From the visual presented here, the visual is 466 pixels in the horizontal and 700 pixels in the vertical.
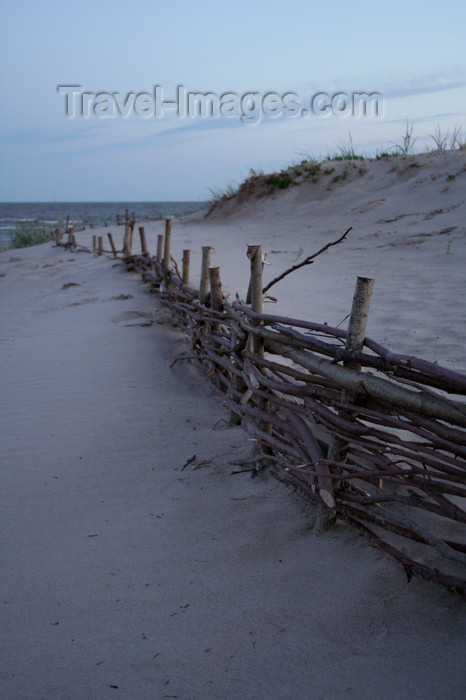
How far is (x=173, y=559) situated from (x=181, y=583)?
13cm

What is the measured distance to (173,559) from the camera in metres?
1.94

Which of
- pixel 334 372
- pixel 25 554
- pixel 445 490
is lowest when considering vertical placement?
pixel 25 554

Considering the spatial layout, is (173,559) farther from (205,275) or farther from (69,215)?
(69,215)

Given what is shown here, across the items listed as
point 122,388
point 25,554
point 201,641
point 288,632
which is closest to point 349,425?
point 288,632

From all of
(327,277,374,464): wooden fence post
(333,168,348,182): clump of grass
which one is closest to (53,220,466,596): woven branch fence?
(327,277,374,464): wooden fence post

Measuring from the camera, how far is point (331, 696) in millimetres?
1347

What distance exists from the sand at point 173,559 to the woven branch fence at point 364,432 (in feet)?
0.37

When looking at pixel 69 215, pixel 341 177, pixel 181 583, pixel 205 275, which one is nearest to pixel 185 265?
pixel 205 275

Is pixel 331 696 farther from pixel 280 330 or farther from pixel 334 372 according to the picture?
pixel 280 330

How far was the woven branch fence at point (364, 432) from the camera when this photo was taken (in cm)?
153

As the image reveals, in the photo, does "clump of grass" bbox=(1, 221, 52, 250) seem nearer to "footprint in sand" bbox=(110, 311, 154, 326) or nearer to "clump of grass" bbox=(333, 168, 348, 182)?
"clump of grass" bbox=(333, 168, 348, 182)

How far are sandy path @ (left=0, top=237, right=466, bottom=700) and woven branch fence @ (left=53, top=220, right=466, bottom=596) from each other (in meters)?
0.11

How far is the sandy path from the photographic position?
1444 mm

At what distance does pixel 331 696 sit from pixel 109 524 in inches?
44.7
